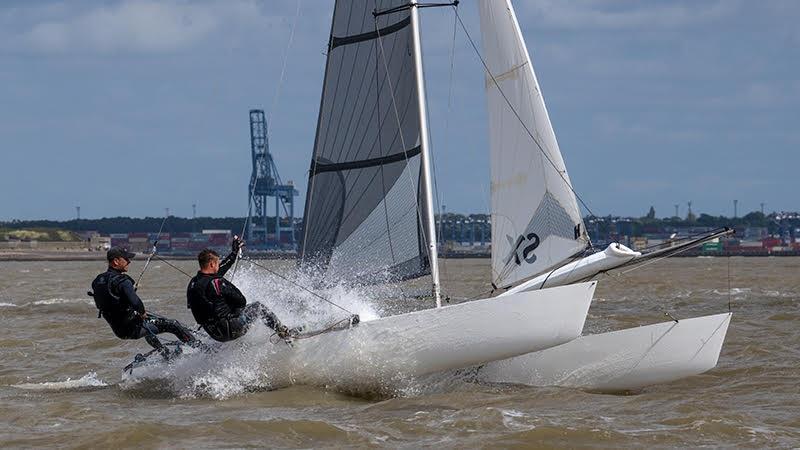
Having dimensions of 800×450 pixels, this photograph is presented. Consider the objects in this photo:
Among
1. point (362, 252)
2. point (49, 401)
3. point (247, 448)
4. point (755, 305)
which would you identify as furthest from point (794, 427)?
point (755, 305)

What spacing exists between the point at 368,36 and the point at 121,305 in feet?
10.9

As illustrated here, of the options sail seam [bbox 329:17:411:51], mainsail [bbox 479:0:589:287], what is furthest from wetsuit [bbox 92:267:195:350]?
sail seam [bbox 329:17:411:51]

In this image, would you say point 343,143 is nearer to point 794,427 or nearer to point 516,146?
point 516,146

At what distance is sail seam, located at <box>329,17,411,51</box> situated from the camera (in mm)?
10775

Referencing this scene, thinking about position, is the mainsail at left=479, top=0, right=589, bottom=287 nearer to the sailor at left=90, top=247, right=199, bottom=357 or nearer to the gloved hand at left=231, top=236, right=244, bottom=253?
the gloved hand at left=231, top=236, right=244, bottom=253

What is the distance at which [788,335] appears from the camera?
1384 cm

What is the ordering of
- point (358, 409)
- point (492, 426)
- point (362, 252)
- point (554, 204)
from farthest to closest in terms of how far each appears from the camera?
point (362, 252) < point (554, 204) < point (358, 409) < point (492, 426)

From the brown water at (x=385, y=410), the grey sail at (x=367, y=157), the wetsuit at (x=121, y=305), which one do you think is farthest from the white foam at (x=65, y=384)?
the grey sail at (x=367, y=157)

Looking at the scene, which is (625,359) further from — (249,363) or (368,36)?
(368,36)

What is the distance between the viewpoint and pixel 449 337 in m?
8.77

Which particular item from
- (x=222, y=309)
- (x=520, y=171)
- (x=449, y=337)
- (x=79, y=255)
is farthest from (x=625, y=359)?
(x=79, y=255)

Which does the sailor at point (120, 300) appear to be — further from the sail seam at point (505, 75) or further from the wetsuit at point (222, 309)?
the sail seam at point (505, 75)

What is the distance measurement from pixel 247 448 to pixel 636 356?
3.35m

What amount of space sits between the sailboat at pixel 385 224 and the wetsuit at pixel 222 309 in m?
0.37
